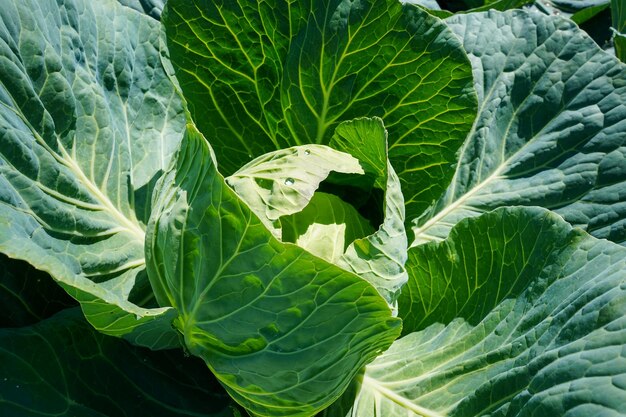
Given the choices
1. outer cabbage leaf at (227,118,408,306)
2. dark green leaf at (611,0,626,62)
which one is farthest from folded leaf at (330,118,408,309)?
dark green leaf at (611,0,626,62)

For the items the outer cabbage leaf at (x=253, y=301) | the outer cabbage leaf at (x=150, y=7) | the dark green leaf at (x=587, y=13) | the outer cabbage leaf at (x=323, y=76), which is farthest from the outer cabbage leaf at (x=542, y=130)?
the dark green leaf at (x=587, y=13)

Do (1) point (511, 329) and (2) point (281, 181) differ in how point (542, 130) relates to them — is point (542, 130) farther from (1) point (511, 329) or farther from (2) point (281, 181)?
(2) point (281, 181)

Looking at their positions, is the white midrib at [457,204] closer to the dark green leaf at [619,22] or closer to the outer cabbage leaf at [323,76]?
the outer cabbage leaf at [323,76]

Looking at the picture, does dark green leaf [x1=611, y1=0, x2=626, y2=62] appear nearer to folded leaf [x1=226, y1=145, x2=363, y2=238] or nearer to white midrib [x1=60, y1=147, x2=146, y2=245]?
folded leaf [x1=226, y1=145, x2=363, y2=238]

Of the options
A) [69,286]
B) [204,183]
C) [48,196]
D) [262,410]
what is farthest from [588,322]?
[48,196]

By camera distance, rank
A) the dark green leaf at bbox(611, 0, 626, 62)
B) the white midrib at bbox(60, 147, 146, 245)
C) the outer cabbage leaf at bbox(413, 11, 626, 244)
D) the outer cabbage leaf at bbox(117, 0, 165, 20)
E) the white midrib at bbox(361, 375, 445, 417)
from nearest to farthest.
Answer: the white midrib at bbox(361, 375, 445, 417), the white midrib at bbox(60, 147, 146, 245), the outer cabbage leaf at bbox(413, 11, 626, 244), the outer cabbage leaf at bbox(117, 0, 165, 20), the dark green leaf at bbox(611, 0, 626, 62)

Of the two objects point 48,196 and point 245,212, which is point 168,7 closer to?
point 48,196
